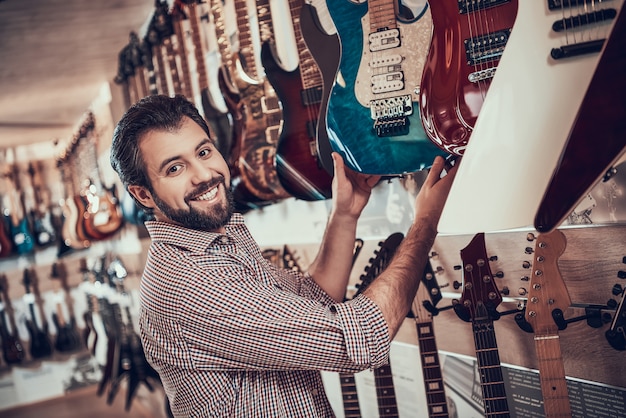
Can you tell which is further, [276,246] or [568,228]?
[276,246]

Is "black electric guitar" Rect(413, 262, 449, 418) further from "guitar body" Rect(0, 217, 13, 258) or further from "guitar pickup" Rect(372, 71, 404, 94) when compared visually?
"guitar body" Rect(0, 217, 13, 258)

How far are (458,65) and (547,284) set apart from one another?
544 mm

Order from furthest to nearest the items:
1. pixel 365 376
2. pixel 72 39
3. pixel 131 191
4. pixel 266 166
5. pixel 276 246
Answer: pixel 72 39 → pixel 276 246 → pixel 365 376 → pixel 266 166 → pixel 131 191

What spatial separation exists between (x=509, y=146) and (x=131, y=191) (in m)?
1.01

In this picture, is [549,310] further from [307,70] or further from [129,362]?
[129,362]

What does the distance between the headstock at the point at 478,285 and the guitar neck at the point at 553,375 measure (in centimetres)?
13

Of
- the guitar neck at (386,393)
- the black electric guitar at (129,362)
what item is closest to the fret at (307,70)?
the guitar neck at (386,393)

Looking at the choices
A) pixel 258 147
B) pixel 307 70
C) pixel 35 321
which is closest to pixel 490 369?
pixel 307 70

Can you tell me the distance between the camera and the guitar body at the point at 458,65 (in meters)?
1.32

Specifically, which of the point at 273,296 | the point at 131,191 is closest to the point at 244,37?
the point at 131,191

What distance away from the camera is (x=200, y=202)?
161 cm

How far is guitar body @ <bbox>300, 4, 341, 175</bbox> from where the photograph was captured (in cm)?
169

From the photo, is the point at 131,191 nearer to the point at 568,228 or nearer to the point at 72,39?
the point at 568,228

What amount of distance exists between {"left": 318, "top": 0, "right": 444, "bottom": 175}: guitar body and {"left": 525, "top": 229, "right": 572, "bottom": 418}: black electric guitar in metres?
0.33
